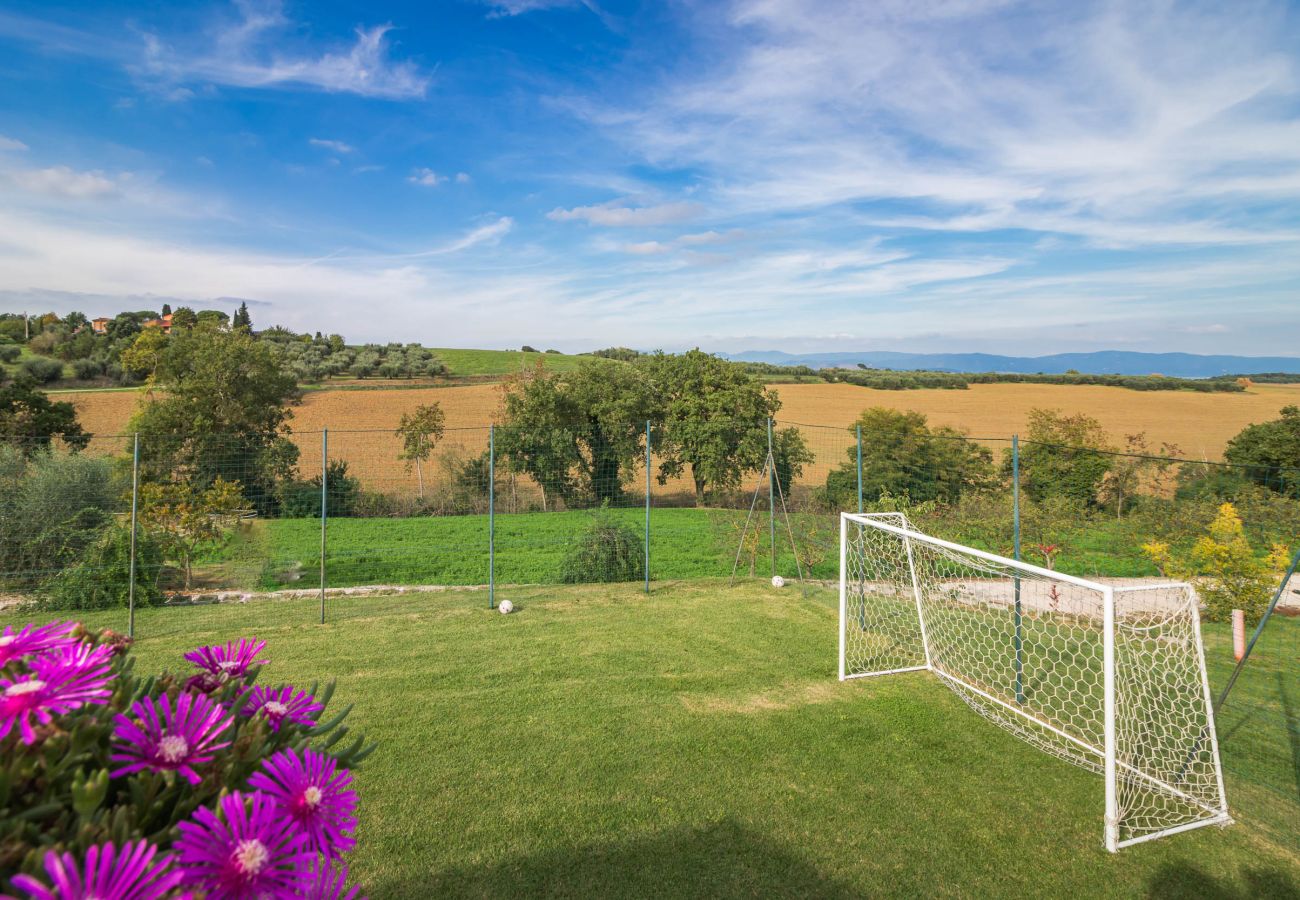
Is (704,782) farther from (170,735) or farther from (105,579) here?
(105,579)

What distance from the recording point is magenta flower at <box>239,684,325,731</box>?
1002mm

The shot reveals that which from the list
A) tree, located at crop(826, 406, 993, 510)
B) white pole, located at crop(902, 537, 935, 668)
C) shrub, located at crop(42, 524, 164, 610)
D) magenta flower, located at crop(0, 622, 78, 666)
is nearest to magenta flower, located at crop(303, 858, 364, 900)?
magenta flower, located at crop(0, 622, 78, 666)

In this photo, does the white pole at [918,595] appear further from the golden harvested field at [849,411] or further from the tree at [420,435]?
the tree at [420,435]

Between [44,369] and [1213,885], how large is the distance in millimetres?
35465

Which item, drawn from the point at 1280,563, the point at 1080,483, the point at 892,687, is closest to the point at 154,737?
the point at 892,687

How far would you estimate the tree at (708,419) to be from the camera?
51.7 ft

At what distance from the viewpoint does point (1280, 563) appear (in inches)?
235

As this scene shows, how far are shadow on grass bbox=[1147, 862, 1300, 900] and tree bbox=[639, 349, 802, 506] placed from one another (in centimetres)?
1135

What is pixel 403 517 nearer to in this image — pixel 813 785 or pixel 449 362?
pixel 813 785

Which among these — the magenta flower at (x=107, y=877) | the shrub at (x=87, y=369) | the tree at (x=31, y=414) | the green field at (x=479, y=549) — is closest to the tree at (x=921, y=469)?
the green field at (x=479, y=549)

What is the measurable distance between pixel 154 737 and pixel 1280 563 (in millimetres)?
8027

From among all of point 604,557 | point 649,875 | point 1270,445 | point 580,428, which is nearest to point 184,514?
point 604,557

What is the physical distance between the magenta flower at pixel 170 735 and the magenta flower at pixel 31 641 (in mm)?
154

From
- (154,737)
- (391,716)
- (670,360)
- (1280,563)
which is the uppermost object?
(670,360)
